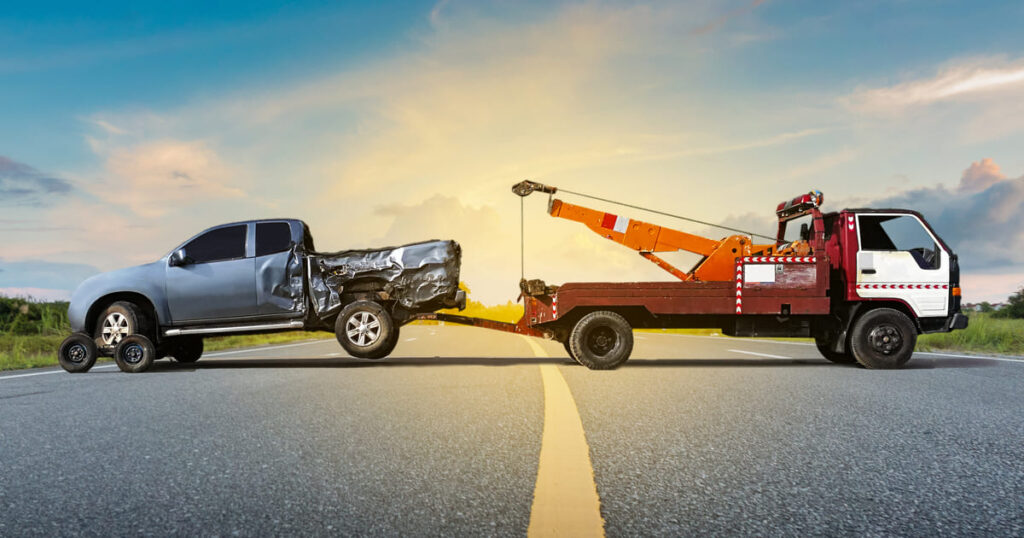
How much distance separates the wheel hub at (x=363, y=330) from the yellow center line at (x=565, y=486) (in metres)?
5.28

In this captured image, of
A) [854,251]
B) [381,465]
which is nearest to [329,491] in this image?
[381,465]

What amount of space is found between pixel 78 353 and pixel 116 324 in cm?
59

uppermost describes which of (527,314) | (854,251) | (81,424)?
(854,251)

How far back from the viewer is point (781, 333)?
10711mm

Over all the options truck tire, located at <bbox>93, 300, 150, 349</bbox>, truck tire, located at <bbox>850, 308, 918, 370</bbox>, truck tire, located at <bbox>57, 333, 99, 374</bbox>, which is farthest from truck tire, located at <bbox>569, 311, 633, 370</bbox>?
truck tire, located at <bbox>57, 333, 99, 374</bbox>

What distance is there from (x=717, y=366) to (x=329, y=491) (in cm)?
753

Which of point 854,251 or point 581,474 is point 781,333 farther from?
point 581,474

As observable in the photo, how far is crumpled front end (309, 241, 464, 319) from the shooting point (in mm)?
10680

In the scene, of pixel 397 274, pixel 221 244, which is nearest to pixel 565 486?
pixel 397 274

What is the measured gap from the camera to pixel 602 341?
999 centimetres

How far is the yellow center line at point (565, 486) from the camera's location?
2.78 metres

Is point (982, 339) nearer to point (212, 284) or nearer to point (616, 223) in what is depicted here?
point (616, 223)

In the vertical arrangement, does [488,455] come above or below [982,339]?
below

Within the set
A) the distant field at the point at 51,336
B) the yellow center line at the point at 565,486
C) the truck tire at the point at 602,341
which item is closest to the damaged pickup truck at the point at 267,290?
the distant field at the point at 51,336
